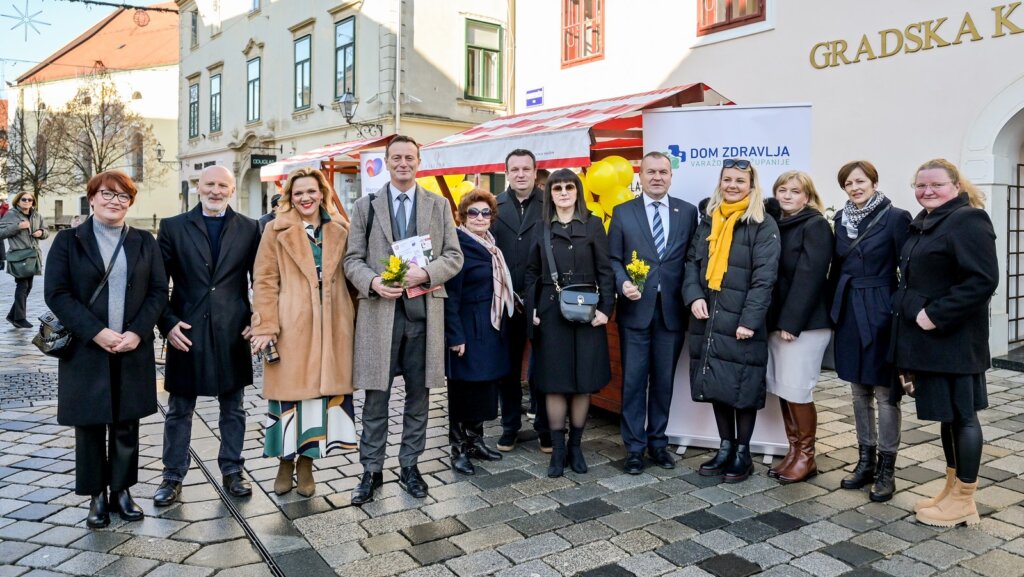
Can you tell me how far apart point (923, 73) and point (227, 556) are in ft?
27.4

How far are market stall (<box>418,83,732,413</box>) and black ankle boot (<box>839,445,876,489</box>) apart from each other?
1706 mm

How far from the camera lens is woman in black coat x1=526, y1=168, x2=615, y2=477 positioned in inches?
192

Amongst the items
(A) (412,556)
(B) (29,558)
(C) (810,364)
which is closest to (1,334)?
(B) (29,558)

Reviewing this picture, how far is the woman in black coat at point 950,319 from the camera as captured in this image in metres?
3.96

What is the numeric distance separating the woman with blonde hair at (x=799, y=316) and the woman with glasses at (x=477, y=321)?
5.43ft

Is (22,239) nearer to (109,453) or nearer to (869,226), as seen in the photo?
(109,453)

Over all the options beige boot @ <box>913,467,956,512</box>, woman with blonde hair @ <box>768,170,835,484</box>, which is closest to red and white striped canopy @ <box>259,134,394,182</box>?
woman with blonde hair @ <box>768,170,835,484</box>

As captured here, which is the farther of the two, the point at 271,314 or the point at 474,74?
the point at 474,74

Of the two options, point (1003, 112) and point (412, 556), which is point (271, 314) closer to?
point (412, 556)

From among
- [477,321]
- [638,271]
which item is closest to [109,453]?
[477,321]

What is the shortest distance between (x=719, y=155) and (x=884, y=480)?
8.07 feet

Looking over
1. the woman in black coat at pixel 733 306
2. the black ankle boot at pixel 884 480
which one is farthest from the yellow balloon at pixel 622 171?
the black ankle boot at pixel 884 480

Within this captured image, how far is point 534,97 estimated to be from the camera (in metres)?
14.0

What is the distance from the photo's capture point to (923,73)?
865 cm
